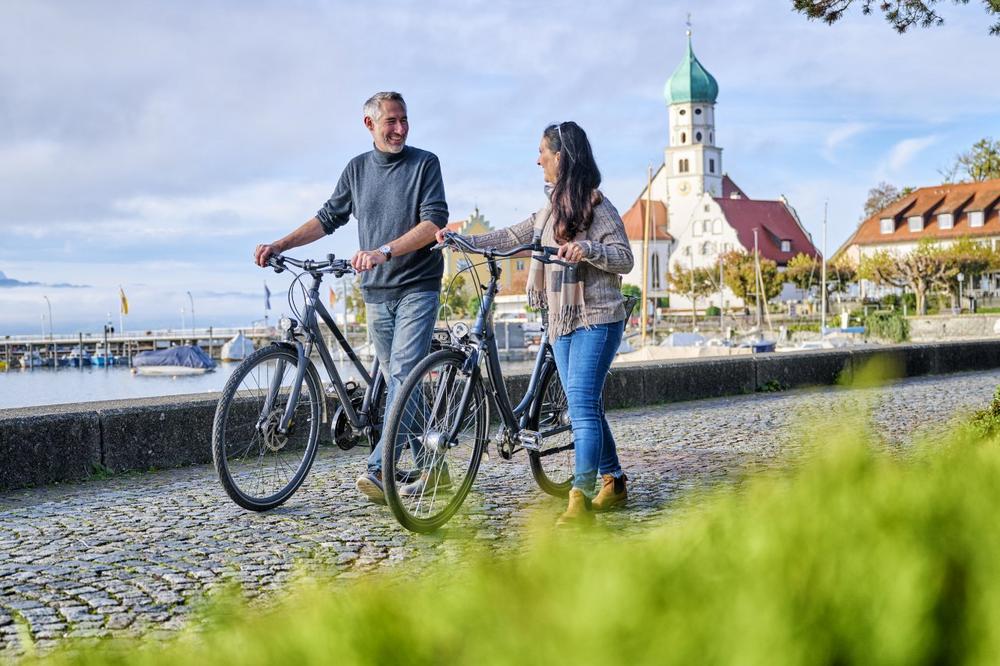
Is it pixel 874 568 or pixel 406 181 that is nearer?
pixel 874 568

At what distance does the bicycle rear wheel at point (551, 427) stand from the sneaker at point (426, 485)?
25.5 inches

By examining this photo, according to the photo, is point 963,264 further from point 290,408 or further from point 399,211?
point 290,408

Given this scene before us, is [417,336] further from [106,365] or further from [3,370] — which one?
[3,370]

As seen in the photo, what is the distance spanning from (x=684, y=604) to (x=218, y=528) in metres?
4.44

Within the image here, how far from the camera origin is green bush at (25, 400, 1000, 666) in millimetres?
1257

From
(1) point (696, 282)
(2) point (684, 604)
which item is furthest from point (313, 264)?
(1) point (696, 282)

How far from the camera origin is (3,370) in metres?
145

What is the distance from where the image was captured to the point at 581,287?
5.50m

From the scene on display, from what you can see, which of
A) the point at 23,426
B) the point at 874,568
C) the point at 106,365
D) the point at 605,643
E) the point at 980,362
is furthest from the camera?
the point at 106,365

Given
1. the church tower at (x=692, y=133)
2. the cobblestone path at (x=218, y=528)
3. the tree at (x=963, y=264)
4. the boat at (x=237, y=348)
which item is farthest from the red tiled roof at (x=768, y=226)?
the cobblestone path at (x=218, y=528)

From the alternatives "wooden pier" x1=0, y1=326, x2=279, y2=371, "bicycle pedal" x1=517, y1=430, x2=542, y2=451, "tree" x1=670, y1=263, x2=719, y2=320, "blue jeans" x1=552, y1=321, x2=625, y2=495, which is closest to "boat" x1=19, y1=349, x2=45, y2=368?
"wooden pier" x1=0, y1=326, x2=279, y2=371

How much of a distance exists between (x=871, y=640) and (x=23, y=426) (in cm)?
669

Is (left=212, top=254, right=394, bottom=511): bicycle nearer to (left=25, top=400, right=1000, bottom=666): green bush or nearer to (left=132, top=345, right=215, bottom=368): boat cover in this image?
(left=25, top=400, right=1000, bottom=666): green bush

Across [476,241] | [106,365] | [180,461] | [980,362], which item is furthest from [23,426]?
[106,365]
